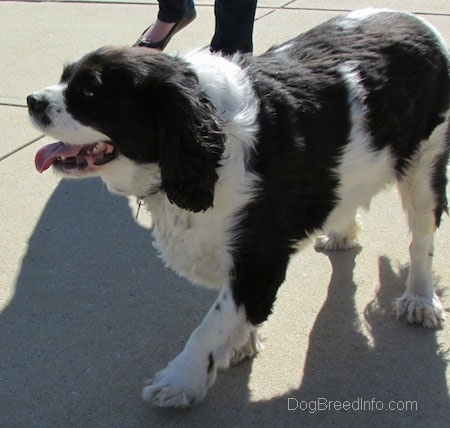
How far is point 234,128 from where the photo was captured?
2955 millimetres

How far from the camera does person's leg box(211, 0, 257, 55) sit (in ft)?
16.2

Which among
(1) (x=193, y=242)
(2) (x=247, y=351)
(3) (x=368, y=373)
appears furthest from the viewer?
(2) (x=247, y=351)

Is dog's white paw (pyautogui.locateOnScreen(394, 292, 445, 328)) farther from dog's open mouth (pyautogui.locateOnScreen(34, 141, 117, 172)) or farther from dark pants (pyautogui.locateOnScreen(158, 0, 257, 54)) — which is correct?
dark pants (pyautogui.locateOnScreen(158, 0, 257, 54))

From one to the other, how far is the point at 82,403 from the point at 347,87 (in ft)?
5.77

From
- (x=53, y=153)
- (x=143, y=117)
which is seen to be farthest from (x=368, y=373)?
(x=53, y=153)

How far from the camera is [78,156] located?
3012mm

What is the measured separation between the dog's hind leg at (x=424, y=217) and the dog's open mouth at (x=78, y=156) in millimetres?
1583

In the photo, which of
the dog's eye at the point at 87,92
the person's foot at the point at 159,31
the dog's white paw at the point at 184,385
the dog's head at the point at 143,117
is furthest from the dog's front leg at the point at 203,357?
the person's foot at the point at 159,31

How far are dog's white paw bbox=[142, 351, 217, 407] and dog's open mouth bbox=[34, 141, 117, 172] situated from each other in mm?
872

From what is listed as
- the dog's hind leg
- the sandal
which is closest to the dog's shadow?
the dog's hind leg

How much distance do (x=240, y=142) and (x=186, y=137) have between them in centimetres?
26

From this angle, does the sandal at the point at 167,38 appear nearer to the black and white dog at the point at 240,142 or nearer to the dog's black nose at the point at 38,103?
the black and white dog at the point at 240,142

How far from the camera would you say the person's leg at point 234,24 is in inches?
195

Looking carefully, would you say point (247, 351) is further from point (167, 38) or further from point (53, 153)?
point (167, 38)
